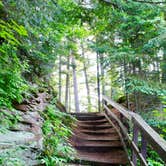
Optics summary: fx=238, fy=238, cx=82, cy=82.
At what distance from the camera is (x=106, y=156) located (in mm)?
5352

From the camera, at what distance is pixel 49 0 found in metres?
5.13

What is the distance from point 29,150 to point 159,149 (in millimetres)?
1787

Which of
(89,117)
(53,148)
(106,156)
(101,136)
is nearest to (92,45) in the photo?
(89,117)

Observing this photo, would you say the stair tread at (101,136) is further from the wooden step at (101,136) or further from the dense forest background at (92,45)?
the dense forest background at (92,45)

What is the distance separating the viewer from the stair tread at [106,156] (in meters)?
4.97

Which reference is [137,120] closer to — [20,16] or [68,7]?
[20,16]

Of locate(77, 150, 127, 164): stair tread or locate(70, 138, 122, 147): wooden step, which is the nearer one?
locate(77, 150, 127, 164): stair tread

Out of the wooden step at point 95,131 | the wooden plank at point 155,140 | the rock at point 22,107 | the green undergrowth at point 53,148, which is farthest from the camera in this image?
the wooden step at point 95,131

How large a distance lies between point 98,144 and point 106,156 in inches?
21.8

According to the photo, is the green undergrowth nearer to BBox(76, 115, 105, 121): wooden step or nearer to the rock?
the rock

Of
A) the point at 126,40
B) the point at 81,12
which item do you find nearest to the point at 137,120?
the point at 81,12

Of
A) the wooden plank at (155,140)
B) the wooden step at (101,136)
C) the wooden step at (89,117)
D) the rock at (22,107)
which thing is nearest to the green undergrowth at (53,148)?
the rock at (22,107)

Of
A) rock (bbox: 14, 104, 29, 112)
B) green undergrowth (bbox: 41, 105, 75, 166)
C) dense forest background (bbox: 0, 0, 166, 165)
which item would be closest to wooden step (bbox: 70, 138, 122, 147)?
green undergrowth (bbox: 41, 105, 75, 166)

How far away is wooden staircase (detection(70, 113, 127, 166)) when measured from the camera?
5057 mm
